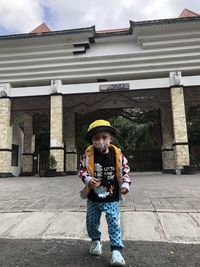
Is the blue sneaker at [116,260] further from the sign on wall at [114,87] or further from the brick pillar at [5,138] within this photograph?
the brick pillar at [5,138]

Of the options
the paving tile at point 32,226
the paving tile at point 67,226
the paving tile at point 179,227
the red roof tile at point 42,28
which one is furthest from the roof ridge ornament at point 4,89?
the paving tile at point 179,227

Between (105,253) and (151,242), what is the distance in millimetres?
607

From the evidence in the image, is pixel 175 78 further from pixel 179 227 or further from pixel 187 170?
pixel 179 227

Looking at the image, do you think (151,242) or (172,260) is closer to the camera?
(172,260)

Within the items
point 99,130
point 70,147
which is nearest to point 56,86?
point 70,147

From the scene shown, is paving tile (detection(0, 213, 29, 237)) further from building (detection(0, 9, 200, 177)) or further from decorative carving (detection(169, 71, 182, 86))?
decorative carving (detection(169, 71, 182, 86))

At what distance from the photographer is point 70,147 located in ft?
67.9

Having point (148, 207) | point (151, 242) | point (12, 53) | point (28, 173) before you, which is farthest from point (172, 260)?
point (28, 173)

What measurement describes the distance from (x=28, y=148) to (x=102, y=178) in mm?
19694

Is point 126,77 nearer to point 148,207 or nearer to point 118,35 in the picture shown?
point 118,35

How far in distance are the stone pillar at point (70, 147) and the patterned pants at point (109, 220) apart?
1721 centimetres

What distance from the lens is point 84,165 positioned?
9.43 feet

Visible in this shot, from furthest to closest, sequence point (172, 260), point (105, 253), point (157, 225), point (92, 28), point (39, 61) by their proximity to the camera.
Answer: point (39, 61)
point (92, 28)
point (157, 225)
point (105, 253)
point (172, 260)

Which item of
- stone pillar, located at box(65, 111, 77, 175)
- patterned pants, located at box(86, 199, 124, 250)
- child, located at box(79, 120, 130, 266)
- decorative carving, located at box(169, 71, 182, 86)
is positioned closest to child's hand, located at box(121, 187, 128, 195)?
child, located at box(79, 120, 130, 266)
